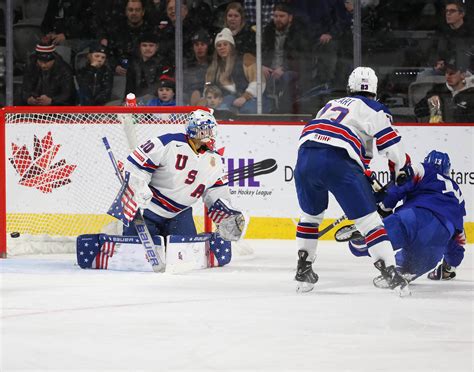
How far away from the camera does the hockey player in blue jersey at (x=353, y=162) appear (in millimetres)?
5043

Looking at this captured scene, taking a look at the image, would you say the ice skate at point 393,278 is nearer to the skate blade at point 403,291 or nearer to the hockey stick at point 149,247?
the skate blade at point 403,291

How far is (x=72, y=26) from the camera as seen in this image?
835cm

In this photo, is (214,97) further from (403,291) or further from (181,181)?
(403,291)

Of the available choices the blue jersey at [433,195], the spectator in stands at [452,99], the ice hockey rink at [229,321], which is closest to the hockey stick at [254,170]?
the spectator in stands at [452,99]

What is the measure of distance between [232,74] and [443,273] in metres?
2.82

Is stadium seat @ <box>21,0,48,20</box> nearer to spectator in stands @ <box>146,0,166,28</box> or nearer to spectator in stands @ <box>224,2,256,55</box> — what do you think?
spectator in stands @ <box>146,0,166,28</box>

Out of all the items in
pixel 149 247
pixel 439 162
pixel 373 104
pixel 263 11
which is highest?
pixel 263 11

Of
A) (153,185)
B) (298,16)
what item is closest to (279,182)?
(298,16)

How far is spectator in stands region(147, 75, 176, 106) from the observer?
816cm

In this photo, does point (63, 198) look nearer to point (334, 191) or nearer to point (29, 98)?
point (29, 98)

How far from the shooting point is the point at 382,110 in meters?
5.14

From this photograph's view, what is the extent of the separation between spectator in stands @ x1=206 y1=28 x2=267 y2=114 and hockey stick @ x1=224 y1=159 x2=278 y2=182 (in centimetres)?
46

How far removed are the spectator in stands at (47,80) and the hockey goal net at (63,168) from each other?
91cm

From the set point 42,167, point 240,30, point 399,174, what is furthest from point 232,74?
point 399,174
